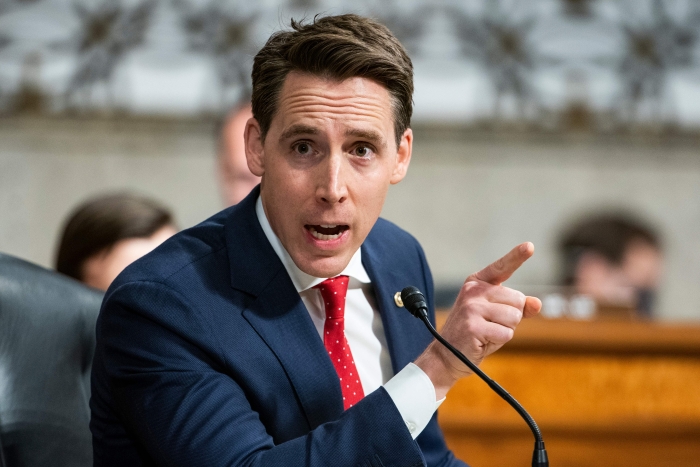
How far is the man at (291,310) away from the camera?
4.45ft

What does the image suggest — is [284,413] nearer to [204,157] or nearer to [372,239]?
[372,239]

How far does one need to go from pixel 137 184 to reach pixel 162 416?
3.51 m

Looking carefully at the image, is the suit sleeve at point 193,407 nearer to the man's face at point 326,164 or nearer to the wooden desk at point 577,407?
the man's face at point 326,164

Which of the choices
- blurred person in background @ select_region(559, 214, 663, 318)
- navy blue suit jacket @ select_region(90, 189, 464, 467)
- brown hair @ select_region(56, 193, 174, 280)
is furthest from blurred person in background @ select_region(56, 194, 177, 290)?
blurred person in background @ select_region(559, 214, 663, 318)

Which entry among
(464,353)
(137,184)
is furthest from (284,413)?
(137,184)

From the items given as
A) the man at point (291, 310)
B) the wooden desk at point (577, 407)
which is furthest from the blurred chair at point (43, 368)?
the wooden desk at point (577, 407)

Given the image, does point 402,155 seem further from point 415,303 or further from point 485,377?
point 485,377

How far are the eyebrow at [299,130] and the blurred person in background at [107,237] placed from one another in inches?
42.7

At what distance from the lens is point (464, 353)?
1396 mm

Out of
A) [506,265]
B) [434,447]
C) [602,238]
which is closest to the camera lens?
[506,265]

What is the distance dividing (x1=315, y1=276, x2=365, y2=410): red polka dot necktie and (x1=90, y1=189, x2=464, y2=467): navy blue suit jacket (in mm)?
56

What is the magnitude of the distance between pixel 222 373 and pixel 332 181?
362 mm

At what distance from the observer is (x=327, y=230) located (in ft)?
5.12

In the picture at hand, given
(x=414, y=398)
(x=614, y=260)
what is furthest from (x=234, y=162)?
(x=614, y=260)
